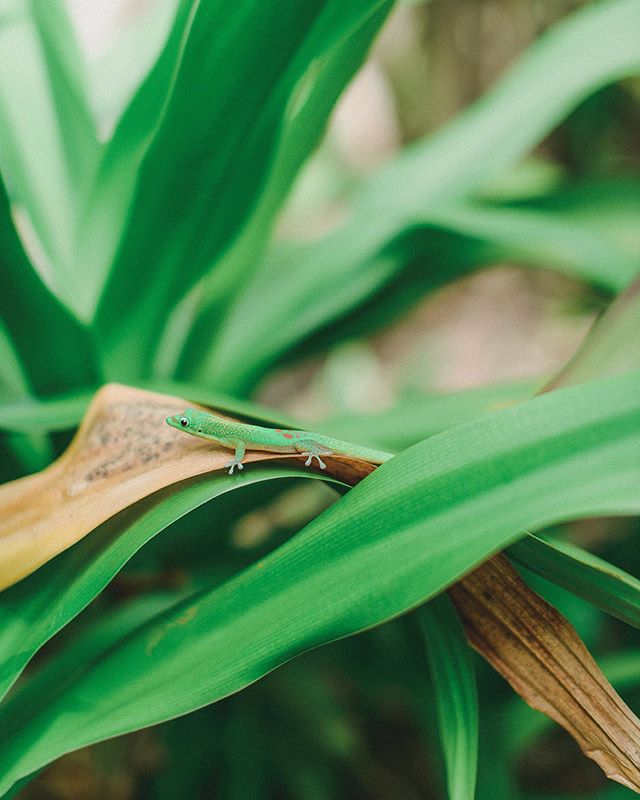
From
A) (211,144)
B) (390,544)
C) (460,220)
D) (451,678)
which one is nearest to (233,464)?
(390,544)

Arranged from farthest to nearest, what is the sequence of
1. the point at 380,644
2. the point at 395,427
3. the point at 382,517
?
the point at 380,644 → the point at 395,427 → the point at 382,517

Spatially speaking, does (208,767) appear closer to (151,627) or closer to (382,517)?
(151,627)

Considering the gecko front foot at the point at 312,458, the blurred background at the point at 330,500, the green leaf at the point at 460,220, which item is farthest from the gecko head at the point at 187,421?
the green leaf at the point at 460,220

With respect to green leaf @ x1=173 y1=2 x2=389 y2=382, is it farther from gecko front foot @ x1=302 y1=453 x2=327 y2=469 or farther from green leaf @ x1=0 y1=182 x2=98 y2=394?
gecko front foot @ x1=302 y1=453 x2=327 y2=469

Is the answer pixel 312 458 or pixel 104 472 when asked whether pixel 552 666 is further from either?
pixel 104 472

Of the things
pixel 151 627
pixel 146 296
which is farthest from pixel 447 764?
pixel 146 296

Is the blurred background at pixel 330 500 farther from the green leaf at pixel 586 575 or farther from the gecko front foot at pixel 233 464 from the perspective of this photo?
the gecko front foot at pixel 233 464
